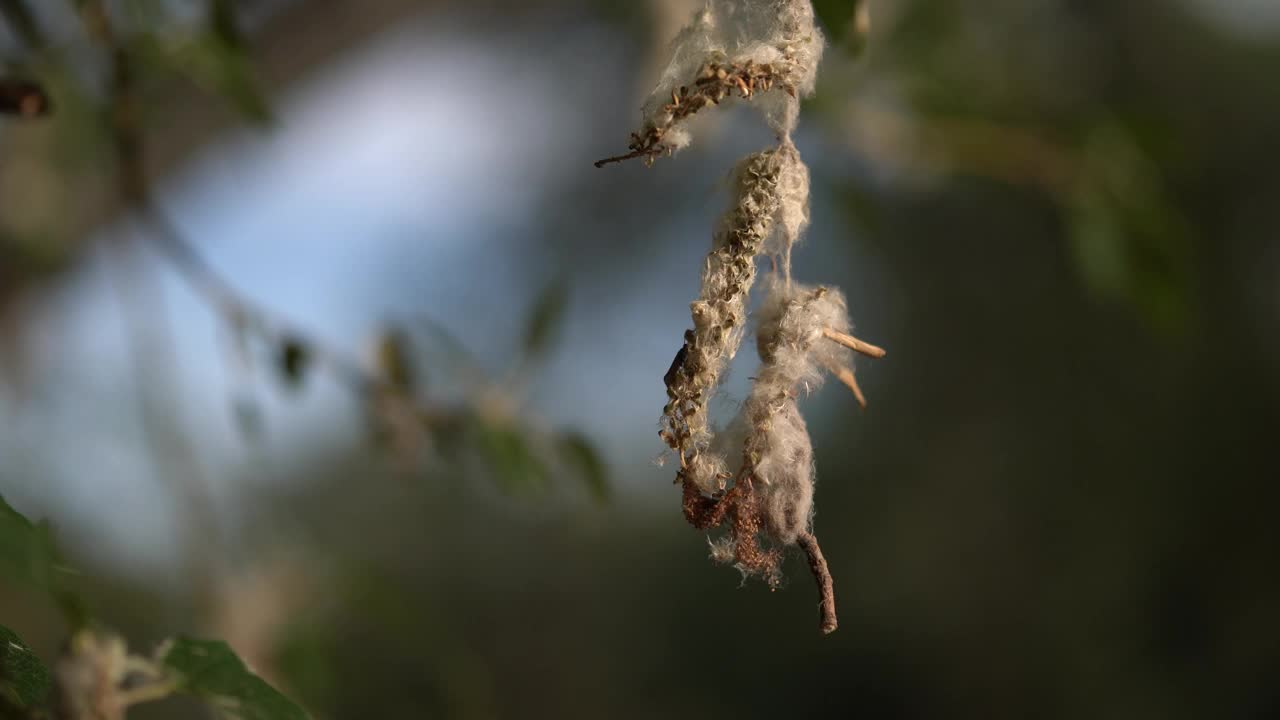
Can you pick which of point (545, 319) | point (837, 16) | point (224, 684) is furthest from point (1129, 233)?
point (224, 684)

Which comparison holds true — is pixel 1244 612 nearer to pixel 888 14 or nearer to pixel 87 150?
pixel 888 14

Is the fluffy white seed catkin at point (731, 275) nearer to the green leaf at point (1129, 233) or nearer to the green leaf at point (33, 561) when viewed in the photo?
the green leaf at point (33, 561)

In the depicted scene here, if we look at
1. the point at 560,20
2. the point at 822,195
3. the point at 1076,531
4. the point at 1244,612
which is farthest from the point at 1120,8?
the point at 822,195

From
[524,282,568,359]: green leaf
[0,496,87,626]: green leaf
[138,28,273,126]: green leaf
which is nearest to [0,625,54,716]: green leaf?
[0,496,87,626]: green leaf

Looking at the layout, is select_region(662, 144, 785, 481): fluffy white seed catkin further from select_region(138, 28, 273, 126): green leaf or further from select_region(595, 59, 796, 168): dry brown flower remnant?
select_region(138, 28, 273, 126): green leaf

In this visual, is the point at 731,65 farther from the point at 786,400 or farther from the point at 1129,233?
the point at 1129,233

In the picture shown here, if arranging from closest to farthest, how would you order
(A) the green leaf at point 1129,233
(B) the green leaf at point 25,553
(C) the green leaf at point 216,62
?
(B) the green leaf at point 25,553, (C) the green leaf at point 216,62, (A) the green leaf at point 1129,233

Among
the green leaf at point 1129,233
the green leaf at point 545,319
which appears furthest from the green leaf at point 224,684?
the green leaf at point 1129,233
